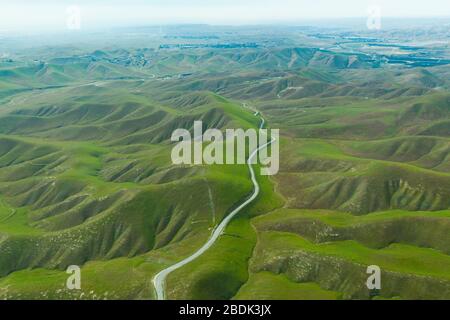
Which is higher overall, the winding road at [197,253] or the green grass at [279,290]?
the winding road at [197,253]

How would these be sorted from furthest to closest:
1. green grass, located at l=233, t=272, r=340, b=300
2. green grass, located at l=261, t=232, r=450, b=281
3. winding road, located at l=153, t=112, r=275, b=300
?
green grass, located at l=261, t=232, r=450, b=281, winding road, located at l=153, t=112, r=275, b=300, green grass, located at l=233, t=272, r=340, b=300

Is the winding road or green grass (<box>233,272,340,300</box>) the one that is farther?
the winding road

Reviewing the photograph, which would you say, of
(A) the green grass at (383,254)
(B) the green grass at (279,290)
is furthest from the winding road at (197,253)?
(B) the green grass at (279,290)

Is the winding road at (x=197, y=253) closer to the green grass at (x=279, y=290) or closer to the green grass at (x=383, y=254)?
the green grass at (x=383, y=254)

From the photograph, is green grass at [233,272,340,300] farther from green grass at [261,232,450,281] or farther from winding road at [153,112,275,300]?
winding road at [153,112,275,300]

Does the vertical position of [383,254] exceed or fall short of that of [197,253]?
it exceeds it

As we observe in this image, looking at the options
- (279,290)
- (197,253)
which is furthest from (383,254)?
(197,253)

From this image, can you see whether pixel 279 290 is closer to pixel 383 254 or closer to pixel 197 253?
pixel 197 253

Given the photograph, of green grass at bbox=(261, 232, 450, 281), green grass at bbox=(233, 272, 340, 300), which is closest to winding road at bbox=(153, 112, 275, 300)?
green grass at bbox=(261, 232, 450, 281)

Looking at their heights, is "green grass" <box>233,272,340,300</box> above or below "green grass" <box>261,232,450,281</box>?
below

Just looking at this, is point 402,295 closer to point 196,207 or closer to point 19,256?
point 196,207

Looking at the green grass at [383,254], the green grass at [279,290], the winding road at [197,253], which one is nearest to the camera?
the green grass at [279,290]
